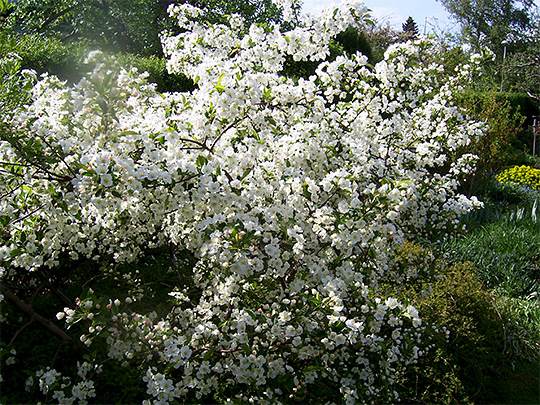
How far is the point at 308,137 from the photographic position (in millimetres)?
2793

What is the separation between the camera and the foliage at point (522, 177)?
9.20 metres

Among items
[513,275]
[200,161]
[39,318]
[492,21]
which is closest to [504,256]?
[513,275]

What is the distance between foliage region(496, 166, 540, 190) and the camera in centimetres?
920

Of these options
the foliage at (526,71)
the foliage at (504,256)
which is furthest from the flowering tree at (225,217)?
the foliage at (526,71)

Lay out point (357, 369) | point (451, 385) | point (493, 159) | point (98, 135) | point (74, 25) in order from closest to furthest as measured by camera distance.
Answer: point (98, 135) < point (357, 369) < point (451, 385) < point (493, 159) < point (74, 25)

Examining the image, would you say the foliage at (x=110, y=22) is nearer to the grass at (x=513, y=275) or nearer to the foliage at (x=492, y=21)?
the grass at (x=513, y=275)

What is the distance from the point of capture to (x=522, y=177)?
9516mm

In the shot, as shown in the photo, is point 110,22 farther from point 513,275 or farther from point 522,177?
point 513,275

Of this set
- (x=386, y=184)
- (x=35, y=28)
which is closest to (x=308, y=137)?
(x=386, y=184)

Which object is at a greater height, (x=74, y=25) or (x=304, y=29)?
(x=74, y=25)

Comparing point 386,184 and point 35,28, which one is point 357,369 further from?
point 35,28

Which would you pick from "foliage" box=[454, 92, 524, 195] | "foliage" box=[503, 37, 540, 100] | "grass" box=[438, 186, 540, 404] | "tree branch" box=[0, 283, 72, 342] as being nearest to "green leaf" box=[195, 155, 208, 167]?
"tree branch" box=[0, 283, 72, 342]

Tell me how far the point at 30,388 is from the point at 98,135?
58.0 inches

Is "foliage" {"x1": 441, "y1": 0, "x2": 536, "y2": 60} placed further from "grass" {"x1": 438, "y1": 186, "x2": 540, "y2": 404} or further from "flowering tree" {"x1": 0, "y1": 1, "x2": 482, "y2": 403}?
"flowering tree" {"x1": 0, "y1": 1, "x2": 482, "y2": 403}
